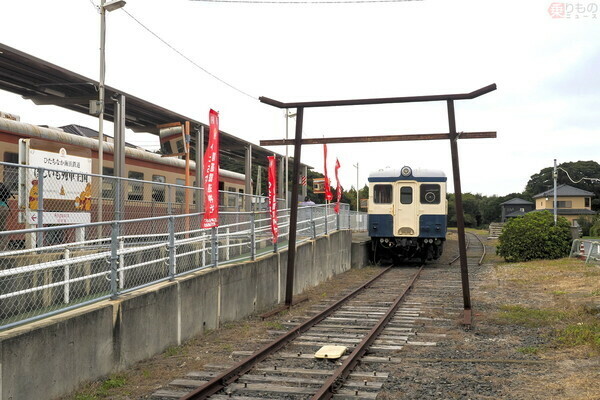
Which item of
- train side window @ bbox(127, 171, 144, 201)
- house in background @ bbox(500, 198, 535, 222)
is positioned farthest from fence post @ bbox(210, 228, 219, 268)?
house in background @ bbox(500, 198, 535, 222)

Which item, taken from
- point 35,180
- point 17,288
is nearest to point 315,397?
point 17,288

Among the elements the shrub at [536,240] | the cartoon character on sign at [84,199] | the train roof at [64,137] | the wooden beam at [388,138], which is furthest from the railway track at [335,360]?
the shrub at [536,240]

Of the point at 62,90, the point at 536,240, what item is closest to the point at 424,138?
the point at 62,90

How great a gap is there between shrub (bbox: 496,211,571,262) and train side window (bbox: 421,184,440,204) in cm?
409

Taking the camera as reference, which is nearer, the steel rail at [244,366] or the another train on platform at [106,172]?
the steel rail at [244,366]

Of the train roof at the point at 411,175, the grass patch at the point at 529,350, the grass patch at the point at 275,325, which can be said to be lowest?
the grass patch at the point at 275,325

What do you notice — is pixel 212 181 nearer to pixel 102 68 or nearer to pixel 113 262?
pixel 113 262

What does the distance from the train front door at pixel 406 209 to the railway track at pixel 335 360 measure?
23.3 ft

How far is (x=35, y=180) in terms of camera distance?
26.8 feet

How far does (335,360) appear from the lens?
7.13 meters

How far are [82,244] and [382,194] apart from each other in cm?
1489

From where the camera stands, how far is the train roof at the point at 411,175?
20500 millimetres

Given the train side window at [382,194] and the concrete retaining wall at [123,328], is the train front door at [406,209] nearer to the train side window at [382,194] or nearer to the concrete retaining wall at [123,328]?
the train side window at [382,194]

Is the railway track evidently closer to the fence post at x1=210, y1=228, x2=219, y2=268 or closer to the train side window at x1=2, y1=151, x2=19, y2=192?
the fence post at x1=210, y1=228, x2=219, y2=268
